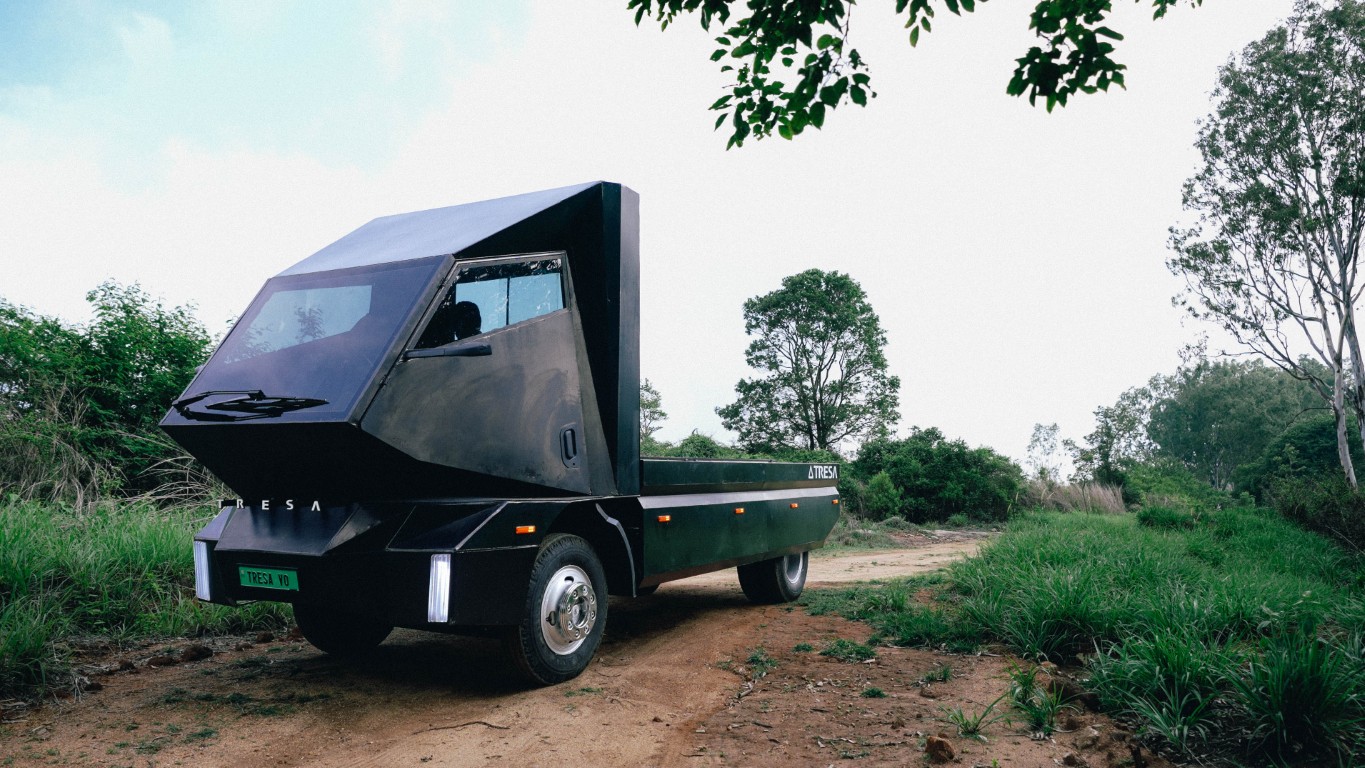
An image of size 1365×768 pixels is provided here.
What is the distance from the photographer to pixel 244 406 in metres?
4.16

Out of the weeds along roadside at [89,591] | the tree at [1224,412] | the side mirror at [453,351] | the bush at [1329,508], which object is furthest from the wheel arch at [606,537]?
the tree at [1224,412]

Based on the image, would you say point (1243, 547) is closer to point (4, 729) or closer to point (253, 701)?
point (253, 701)

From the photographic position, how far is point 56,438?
9109 millimetres

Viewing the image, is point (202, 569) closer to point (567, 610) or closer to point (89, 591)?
point (567, 610)

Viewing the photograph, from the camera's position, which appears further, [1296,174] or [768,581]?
[1296,174]

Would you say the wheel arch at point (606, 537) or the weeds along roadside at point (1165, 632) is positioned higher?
the wheel arch at point (606, 537)

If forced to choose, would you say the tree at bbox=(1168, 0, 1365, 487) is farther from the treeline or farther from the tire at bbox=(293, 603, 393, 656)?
the tire at bbox=(293, 603, 393, 656)

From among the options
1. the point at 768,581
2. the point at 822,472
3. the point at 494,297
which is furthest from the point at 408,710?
the point at 822,472

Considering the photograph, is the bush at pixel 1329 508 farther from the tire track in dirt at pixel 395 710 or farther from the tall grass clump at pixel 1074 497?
the tire track in dirt at pixel 395 710

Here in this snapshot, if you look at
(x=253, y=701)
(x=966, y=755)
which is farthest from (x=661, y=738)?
(x=253, y=701)

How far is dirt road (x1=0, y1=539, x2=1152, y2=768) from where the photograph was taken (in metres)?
3.60

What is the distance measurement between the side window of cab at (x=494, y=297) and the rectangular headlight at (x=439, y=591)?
1124mm

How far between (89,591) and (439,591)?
3.90 metres

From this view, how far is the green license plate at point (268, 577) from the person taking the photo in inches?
164
